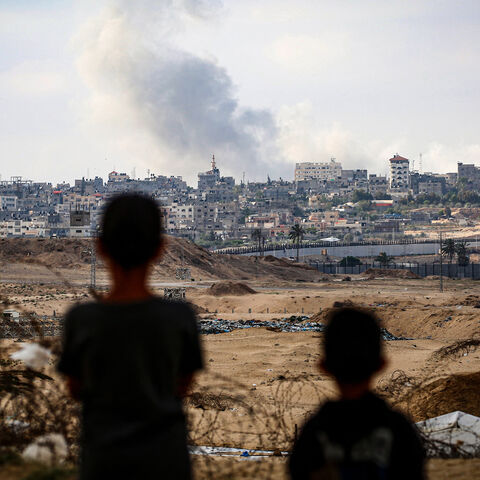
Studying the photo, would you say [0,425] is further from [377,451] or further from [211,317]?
[211,317]

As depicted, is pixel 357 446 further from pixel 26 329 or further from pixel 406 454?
pixel 26 329

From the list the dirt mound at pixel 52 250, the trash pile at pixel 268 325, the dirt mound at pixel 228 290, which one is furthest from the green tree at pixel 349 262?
the trash pile at pixel 268 325

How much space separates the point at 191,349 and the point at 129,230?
0.52 m

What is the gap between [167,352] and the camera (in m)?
2.81

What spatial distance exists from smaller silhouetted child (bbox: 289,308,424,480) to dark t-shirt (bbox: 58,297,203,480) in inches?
18.7

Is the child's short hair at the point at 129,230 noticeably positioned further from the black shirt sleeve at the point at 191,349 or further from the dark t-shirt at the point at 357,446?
the dark t-shirt at the point at 357,446

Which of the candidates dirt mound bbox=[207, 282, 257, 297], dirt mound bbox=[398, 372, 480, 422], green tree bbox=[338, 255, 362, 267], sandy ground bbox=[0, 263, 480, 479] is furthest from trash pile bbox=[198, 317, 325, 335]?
green tree bbox=[338, 255, 362, 267]

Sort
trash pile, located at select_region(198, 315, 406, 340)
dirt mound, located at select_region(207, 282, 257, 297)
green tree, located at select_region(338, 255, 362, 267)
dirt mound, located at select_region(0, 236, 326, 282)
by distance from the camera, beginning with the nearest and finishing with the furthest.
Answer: trash pile, located at select_region(198, 315, 406, 340) < dirt mound, located at select_region(207, 282, 257, 297) < dirt mound, located at select_region(0, 236, 326, 282) < green tree, located at select_region(338, 255, 362, 267)

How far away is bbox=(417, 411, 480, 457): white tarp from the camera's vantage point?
22.4 ft

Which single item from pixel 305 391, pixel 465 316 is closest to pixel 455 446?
pixel 305 391

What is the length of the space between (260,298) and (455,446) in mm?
43722

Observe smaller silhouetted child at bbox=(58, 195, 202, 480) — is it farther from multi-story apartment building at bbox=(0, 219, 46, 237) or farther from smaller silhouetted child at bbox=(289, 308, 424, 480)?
multi-story apartment building at bbox=(0, 219, 46, 237)

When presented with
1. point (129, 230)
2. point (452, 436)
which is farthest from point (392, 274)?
point (129, 230)

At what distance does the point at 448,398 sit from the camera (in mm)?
12203
